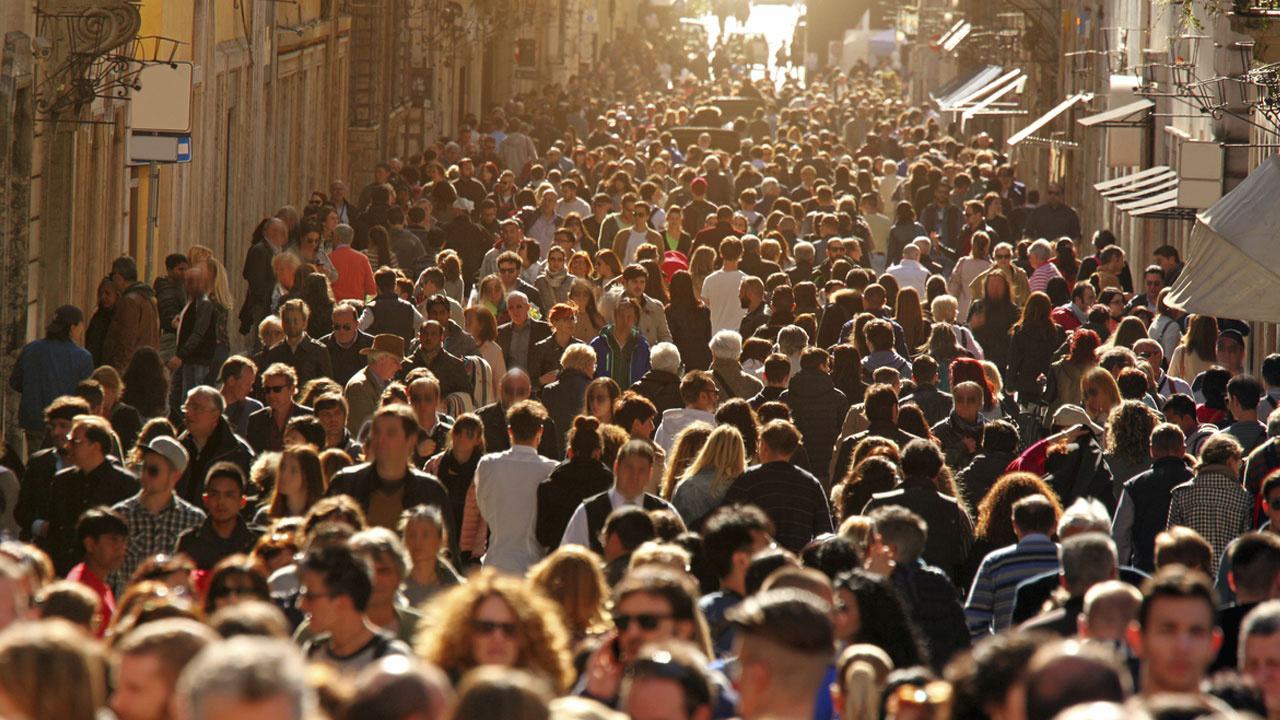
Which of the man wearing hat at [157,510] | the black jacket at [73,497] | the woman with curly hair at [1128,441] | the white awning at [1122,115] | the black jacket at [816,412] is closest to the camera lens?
the man wearing hat at [157,510]

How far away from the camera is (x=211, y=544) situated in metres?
8.67

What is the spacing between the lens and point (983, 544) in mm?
9227

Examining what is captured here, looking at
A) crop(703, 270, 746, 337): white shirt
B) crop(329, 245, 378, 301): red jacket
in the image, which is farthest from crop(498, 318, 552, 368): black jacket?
crop(329, 245, 378, 301): red jacket

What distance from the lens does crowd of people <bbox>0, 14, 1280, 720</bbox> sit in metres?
5.01

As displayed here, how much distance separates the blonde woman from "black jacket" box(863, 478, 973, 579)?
0.77 m

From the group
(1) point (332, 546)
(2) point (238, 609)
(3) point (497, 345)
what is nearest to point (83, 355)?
(3) point (497, 345)

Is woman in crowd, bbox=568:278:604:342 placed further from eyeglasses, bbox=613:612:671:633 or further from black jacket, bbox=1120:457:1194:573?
eyeglasses, bbox=613:612:671:633

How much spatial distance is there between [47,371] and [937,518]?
5.98 meters

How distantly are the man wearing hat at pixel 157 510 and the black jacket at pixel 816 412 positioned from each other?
431cm

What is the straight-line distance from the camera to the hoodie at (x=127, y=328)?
14.1 metres

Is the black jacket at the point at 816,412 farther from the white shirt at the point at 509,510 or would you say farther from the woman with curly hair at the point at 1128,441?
the white shirt at the point at 509,510

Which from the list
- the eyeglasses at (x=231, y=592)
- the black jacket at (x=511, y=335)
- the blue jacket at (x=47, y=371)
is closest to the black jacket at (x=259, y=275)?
the black jacket at (x=511, y=335)

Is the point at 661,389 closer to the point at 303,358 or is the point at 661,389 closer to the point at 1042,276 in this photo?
the point at 303,358

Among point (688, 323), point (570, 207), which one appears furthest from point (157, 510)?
point (570, 207)
